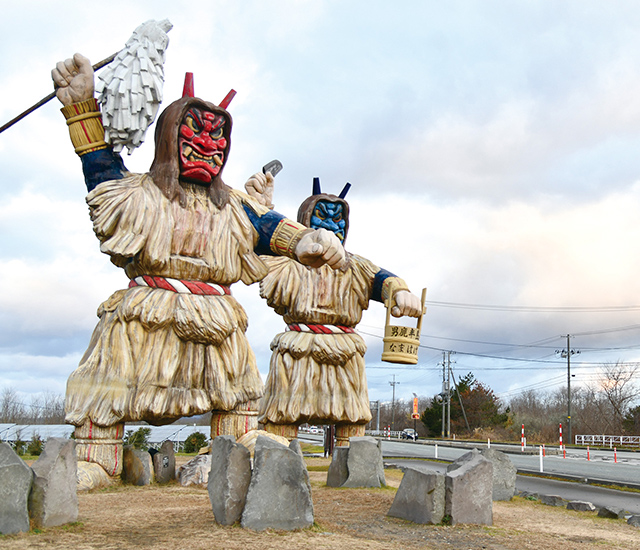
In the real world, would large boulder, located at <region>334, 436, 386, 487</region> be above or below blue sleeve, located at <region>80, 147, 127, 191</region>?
below

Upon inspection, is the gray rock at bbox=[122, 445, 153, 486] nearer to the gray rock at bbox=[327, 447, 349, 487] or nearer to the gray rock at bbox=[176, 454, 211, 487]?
the gray rock at bbox=[176, 454, 211, 487]

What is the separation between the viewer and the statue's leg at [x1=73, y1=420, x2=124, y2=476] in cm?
510

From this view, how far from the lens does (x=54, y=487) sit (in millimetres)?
3430

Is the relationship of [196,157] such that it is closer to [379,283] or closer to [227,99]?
[227,99]

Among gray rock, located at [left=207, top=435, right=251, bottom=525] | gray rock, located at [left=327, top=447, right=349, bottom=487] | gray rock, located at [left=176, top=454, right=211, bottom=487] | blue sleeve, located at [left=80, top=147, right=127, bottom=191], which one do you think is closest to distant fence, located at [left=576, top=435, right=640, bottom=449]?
gray rock, located at [left=327, top=447, right=349, bottom=487]

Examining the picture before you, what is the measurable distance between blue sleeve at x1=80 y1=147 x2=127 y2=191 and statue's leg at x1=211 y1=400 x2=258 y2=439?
7.20ft

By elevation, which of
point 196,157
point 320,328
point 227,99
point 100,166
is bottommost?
point 320,328

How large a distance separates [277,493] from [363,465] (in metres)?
2.39

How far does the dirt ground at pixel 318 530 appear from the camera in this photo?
309cm

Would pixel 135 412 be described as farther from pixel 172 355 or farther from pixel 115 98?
pixel 115 98

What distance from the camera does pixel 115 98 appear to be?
17.5ft

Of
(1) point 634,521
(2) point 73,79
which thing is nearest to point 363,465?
(1) point 634,521

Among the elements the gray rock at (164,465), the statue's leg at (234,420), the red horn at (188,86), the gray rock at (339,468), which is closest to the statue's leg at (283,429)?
the gray rock at (339,468)

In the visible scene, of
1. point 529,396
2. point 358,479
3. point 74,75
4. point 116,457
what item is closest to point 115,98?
point 74,75
